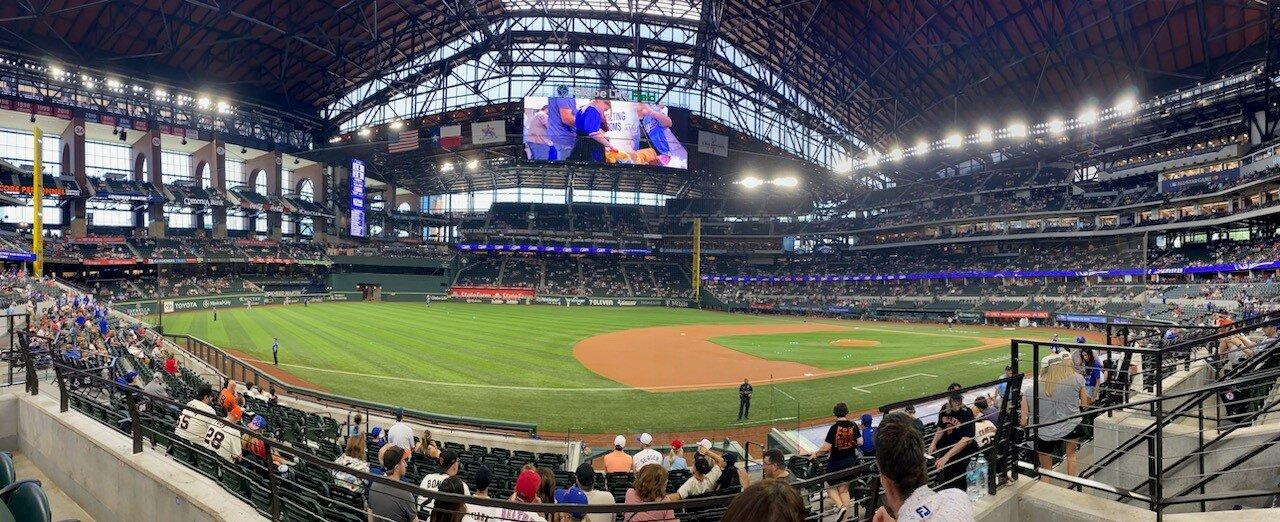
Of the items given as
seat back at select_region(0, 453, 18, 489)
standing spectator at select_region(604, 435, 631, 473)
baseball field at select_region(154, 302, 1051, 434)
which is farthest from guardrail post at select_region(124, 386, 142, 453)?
baseball field at select_region(154, 302, 1051, 434)

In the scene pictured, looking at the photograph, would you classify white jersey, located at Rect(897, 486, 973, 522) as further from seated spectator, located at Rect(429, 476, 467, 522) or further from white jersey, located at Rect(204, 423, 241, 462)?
white jersey, located at Rect(204, 423, 241, 462)

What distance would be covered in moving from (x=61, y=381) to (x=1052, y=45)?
5072cm

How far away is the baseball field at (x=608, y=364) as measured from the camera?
63.7ft

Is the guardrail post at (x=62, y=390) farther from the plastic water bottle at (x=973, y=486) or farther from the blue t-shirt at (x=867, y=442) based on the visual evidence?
the blue t-shirt at (x=867, y=442)

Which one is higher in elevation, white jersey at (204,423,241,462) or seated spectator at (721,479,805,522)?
seated spectator at (721,479,805,522)

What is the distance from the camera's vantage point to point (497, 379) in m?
23.8

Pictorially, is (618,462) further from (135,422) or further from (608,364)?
(608,364)

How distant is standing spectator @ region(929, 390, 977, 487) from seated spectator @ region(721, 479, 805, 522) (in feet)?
9.95

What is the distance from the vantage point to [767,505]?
2.09 metres

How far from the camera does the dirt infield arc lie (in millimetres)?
24609

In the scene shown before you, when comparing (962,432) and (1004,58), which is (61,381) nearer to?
(962,432)

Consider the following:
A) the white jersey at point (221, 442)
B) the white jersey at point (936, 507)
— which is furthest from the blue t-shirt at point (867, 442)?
the white jersey at point (221, 442)

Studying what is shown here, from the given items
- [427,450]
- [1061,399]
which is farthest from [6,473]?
[1061,399]

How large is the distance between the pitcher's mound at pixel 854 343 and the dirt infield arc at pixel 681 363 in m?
4.99
